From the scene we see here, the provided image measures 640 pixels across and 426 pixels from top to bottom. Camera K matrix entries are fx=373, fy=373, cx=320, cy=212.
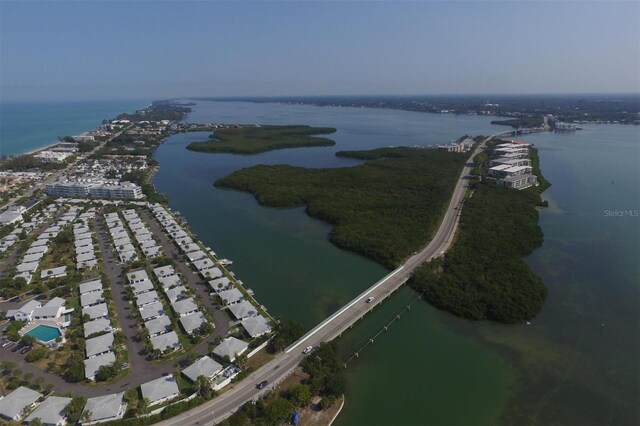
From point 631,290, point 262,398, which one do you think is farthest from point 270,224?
point 631,290

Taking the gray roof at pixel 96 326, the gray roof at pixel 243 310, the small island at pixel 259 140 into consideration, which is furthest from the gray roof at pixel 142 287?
the small island at pixel 259 140

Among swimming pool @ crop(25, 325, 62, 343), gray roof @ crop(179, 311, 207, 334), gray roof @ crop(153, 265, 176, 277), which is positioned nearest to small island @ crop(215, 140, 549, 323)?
gray roof @ crop(153, 265, 176, 277)

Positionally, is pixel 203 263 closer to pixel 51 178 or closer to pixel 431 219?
pixel 431 219

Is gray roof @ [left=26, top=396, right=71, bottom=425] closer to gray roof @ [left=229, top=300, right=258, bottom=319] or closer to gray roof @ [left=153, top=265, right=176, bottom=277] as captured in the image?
gray roof @ [left=229, top=300, right=258, bottom=319]

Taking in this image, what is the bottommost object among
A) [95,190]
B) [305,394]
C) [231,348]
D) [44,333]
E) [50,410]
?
[44,333]

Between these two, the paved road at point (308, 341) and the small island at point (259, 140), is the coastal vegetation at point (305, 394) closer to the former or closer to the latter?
the paved road at point (308, 341)

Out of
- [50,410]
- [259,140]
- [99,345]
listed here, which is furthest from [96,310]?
[259,140]
